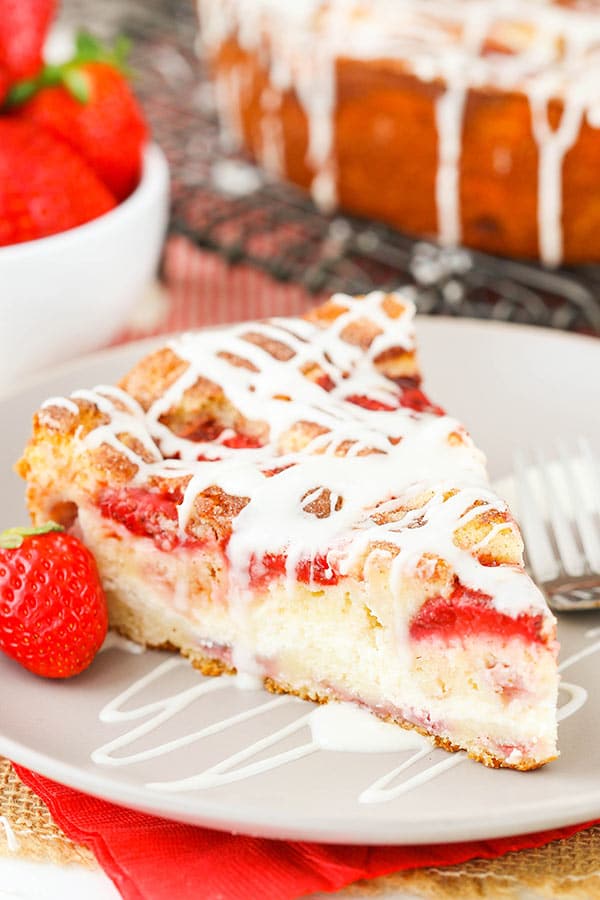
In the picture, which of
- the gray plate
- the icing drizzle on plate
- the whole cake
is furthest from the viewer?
the whole cake

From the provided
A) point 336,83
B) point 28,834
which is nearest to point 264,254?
point 336,83

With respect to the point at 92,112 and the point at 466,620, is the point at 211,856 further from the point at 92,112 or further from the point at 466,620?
the point at 92,112

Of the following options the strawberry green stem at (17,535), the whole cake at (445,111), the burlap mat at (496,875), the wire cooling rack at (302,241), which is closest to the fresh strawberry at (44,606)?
the strawberry green stem at (17,535)

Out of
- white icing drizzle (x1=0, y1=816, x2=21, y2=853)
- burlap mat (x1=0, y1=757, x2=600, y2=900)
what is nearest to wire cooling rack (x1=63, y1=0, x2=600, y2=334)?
burlap mat (x1=0, y1=757, x2=600, y2=900)

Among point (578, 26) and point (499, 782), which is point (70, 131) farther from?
point (499, 782)

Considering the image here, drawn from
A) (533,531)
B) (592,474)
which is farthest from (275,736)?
(592,474)

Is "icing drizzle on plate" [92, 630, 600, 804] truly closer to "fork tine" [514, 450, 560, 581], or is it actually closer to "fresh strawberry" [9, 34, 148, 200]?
"fork tine" [514, 450, 560, 581]
